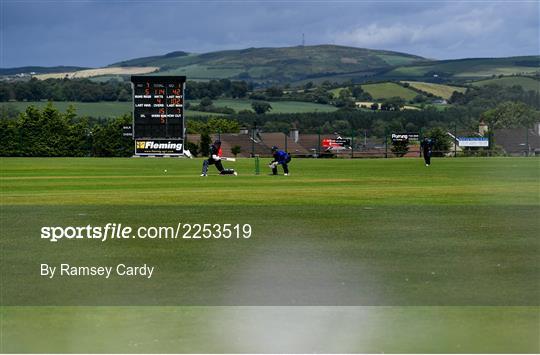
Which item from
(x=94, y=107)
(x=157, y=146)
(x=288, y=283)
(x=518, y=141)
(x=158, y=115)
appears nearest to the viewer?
(x=288, y=283)

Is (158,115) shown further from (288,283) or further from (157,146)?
(288,283)

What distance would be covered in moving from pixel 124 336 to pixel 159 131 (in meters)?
79.1

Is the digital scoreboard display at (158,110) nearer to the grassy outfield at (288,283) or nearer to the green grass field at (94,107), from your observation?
the grassy outfield at (288,283)

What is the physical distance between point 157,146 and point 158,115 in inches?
106

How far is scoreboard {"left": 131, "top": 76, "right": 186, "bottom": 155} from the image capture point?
89.7 m

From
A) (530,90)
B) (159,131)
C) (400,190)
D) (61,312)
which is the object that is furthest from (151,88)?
(530,90)

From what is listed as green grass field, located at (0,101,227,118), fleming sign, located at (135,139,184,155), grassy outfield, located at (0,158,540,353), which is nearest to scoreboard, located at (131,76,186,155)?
fleming sign, located at (135,139,184,155)

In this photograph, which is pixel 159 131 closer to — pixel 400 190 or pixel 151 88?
pixel 151 88

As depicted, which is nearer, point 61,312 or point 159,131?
point 61,312

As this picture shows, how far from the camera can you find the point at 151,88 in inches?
3583

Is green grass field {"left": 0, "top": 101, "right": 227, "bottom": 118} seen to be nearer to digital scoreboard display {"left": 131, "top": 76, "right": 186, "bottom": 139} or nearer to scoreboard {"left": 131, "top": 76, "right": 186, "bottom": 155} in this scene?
scoreboard {"left": 131, "top": 76, "right": 186, "bottom": 155}

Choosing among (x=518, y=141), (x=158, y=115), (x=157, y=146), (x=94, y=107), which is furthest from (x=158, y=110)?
(x=94, y=107)

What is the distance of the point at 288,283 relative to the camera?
15.0 m

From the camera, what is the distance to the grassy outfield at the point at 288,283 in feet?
37.5
